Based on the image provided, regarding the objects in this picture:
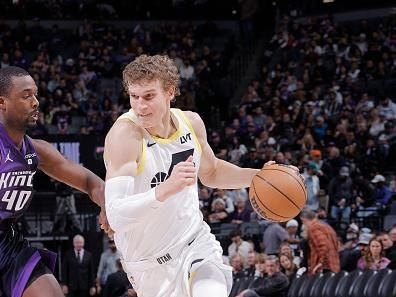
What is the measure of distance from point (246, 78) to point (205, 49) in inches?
62.2

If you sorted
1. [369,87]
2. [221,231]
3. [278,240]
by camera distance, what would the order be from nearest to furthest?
1. [278,240]
2. [221,231]
3. [369,87]

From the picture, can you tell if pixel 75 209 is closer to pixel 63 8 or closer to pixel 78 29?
pixel 78 29

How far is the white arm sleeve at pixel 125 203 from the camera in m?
4.82

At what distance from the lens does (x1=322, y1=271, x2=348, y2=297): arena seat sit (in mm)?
10039

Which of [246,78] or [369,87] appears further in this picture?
[246,78]

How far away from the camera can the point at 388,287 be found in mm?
9289

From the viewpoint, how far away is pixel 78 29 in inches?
961

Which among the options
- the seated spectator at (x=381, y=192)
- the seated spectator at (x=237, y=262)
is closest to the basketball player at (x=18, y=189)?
the seated spectator at (x=237, y=262)

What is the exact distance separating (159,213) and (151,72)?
0.85 metres

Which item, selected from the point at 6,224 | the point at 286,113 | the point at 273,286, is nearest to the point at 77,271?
the point at 273,286

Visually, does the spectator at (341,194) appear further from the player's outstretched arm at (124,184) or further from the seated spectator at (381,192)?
the player's outstretched arm at (124,184)

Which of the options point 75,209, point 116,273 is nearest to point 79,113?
point 75,209

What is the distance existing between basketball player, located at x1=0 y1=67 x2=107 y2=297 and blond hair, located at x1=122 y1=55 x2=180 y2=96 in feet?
2.23

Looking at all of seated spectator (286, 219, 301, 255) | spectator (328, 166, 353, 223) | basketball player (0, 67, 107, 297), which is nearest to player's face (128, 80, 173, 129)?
basketball player (0, 67, 107, 297)
